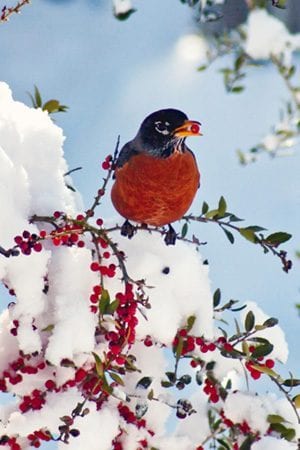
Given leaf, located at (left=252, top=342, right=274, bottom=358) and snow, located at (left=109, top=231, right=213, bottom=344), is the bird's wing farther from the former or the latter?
leaf, located at (left=252, top=342, right=274, bottom=358)

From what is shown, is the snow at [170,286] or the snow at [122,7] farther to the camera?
the snow at [122,7]

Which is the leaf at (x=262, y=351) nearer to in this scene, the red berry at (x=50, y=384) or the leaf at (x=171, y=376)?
the leaf at (x=171, y=376)

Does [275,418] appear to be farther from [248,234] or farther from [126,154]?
[126,154]

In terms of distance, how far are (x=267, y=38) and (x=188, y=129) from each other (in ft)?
5.31

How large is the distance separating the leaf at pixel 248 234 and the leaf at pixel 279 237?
56 millimetres

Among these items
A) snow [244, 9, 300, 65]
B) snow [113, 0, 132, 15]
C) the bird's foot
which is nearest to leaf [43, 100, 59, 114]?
the bird's foot

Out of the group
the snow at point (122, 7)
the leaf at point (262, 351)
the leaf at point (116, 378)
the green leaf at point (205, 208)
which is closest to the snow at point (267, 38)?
the snow at point (122, 7)

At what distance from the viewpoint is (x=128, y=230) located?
9.07 feet

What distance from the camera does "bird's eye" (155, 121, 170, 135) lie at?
3126mm

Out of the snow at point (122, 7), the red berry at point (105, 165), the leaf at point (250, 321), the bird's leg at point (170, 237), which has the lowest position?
the leaf at point (250, 321)

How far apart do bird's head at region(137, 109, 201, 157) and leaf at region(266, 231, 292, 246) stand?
59 cm

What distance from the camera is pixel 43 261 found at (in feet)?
7.41

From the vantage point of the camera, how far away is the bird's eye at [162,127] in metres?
3.13

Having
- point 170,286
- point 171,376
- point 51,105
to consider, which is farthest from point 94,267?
point 51,105
